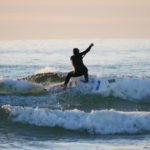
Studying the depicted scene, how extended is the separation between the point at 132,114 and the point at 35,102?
206 inches

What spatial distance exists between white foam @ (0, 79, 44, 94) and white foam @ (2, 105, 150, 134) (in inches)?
212

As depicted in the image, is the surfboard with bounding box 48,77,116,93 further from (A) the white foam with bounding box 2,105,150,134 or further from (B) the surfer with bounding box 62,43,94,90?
(A) the white foam with bounding box 2,105,150,134

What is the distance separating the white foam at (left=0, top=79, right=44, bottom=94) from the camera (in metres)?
22.1

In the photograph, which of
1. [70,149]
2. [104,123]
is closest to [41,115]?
[104,123]

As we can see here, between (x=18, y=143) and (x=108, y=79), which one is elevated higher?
(x=108, y=79)

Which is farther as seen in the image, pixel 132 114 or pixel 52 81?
pixel 52 81

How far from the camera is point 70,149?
1307cm

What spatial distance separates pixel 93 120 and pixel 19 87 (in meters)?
7.41

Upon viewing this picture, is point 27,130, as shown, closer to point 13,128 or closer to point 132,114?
point 13,128

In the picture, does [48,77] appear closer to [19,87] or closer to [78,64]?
[19,87]

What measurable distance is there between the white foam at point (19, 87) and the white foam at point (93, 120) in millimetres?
5396

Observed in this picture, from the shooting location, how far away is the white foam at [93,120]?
1512 cm

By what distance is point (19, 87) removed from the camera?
22438 mm

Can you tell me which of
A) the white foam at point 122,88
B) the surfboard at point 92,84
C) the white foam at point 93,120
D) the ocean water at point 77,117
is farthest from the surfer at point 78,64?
the white foam at point 93,120
